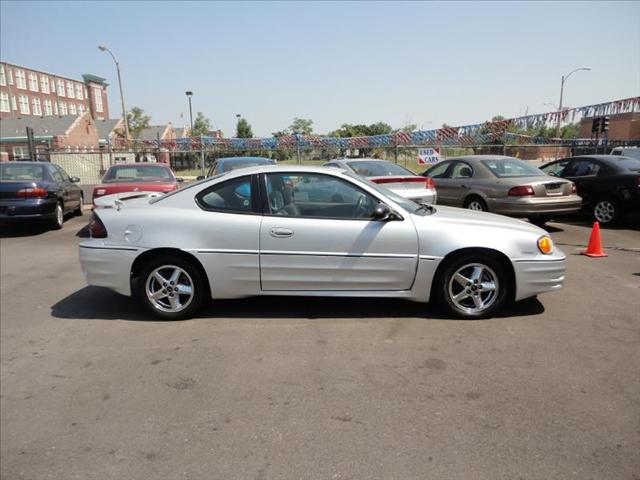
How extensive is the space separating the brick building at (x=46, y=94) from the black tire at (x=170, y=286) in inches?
2467

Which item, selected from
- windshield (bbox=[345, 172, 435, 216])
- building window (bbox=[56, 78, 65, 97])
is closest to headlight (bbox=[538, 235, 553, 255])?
windshield (bbox=[345, 172, 435, 216])

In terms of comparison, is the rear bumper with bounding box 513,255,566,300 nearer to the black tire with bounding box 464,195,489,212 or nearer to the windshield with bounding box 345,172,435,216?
the windshield with bounding box 345,172,435,216

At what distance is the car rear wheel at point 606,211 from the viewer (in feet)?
33.7

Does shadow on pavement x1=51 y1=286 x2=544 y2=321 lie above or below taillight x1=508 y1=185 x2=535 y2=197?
below

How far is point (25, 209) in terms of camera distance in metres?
10.2

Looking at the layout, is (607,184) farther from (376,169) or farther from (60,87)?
(60,87)

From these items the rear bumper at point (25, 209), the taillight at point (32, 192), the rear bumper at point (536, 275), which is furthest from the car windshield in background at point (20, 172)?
the rear bumper at point (536, 275)

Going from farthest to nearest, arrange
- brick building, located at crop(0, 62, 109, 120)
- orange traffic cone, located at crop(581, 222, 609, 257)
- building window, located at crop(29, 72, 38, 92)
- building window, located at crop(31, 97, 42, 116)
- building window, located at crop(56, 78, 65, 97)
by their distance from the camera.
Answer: building window, located at crop(56, 78, 65, 97) < building window, located at crop(31, 97, 42, 116) < building window, located at crop(29, 72, 38, 92) < brick building, located at crop(0, 62, 109, 120) < orange traffic cone, located at crop(581, 222, 609, 257)

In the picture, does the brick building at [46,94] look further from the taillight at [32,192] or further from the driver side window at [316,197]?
the driver side window at [316,197]

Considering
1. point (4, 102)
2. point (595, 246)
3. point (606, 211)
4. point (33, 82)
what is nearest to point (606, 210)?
point (606, 211)

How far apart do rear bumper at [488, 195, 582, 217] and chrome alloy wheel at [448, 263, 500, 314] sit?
5.02m

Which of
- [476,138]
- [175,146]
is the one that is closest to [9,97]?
[175,146]

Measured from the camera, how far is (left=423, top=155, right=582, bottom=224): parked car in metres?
9.30

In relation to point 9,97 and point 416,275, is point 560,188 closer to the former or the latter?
point 416,275
